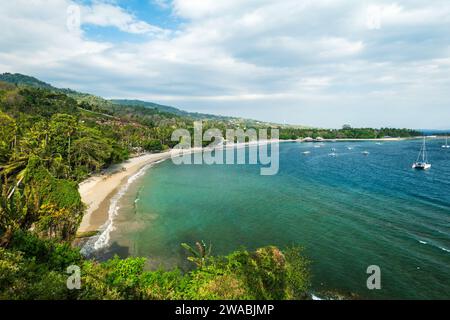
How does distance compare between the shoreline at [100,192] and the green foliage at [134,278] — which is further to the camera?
the shoreline at [100,192]

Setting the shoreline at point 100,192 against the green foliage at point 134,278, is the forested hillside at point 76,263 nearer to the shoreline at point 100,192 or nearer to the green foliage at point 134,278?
the green foliage at point 134,278

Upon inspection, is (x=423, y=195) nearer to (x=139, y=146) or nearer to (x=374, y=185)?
(x=374, y=185)

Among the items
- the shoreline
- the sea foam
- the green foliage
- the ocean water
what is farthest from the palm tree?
the shoreline

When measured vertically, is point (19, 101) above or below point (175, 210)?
above

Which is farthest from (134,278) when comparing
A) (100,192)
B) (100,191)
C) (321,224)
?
(100,191)

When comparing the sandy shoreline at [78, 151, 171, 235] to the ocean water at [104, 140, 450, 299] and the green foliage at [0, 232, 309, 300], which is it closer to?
the ocean water at [104, 140, 450, 299]

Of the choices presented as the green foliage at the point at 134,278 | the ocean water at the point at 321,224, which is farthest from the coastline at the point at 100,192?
the green foliage at the point at 134,278

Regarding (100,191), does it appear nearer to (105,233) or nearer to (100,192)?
(100,192)
